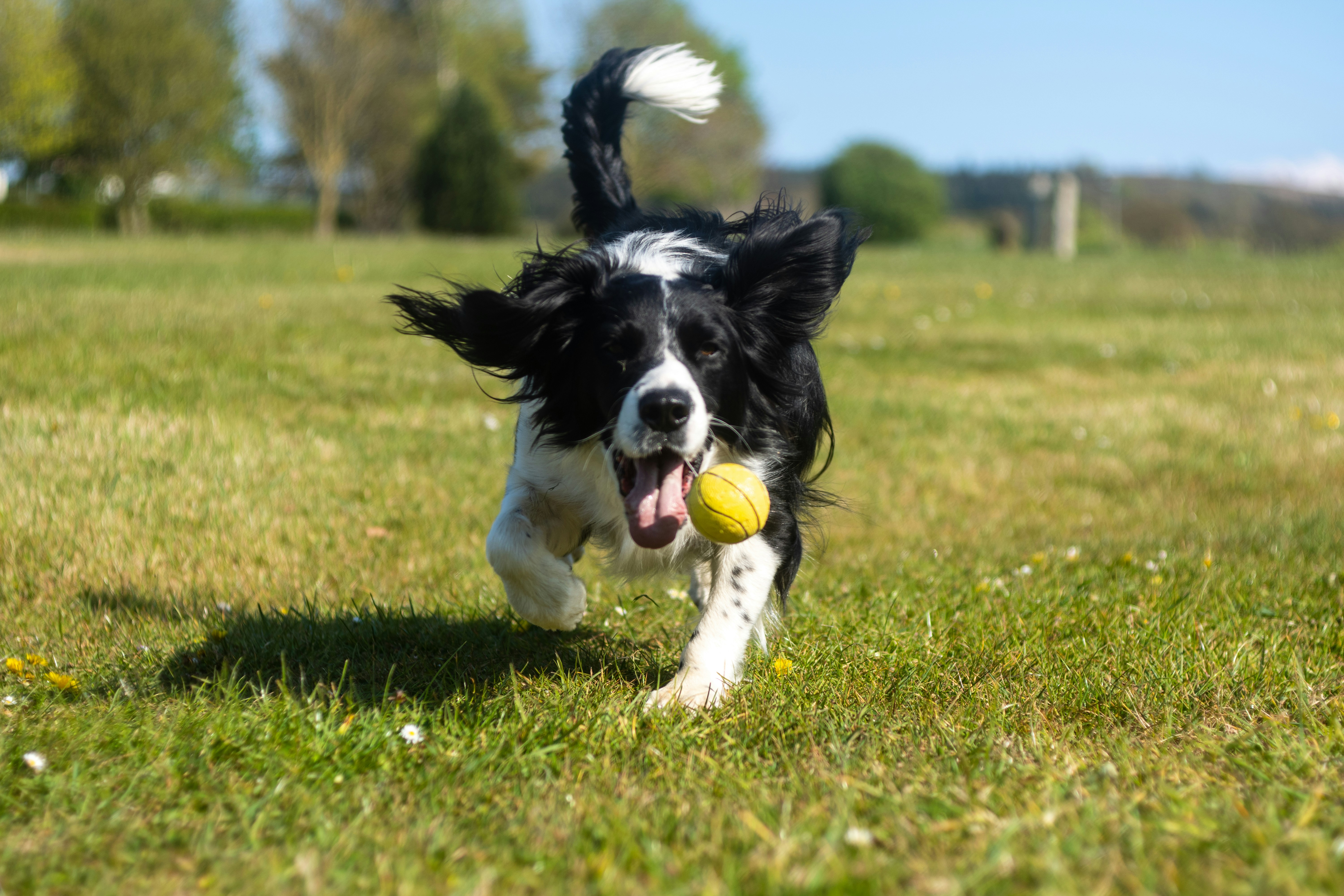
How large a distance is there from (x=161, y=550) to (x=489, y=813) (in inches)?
→ 98.4

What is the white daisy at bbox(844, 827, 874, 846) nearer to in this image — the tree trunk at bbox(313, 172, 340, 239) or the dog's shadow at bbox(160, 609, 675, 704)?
the dog's shadow at bbox(160, 609, 675, 704)

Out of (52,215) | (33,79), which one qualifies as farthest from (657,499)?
(52,215)

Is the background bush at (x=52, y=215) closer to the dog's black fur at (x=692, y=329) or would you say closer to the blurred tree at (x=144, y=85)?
the blurred tree at (x=144, y=85)

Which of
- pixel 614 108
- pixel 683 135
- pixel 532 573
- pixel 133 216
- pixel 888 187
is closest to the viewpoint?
pixel 532 573

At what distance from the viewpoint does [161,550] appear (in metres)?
4.18

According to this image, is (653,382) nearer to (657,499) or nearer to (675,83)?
(657,499)

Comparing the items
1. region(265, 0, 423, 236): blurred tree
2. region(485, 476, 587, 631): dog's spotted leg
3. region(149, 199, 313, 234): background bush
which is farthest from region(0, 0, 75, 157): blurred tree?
region(485, 476, 587, 631): dog's spotted leg

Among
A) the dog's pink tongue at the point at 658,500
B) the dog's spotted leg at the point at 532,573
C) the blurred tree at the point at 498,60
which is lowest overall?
the dog's spotted leg at the point at 532,573

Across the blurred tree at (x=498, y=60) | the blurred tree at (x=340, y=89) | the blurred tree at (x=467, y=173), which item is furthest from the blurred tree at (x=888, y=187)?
the blurred tree at (x=340, y=89)

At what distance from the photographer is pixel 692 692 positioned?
9.75 ft

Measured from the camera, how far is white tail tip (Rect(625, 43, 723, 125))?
4.47 m

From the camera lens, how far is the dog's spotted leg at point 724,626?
9.77ft

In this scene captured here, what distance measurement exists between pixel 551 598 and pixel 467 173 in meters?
27.0

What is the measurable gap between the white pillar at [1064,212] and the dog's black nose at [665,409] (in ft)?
94.4
